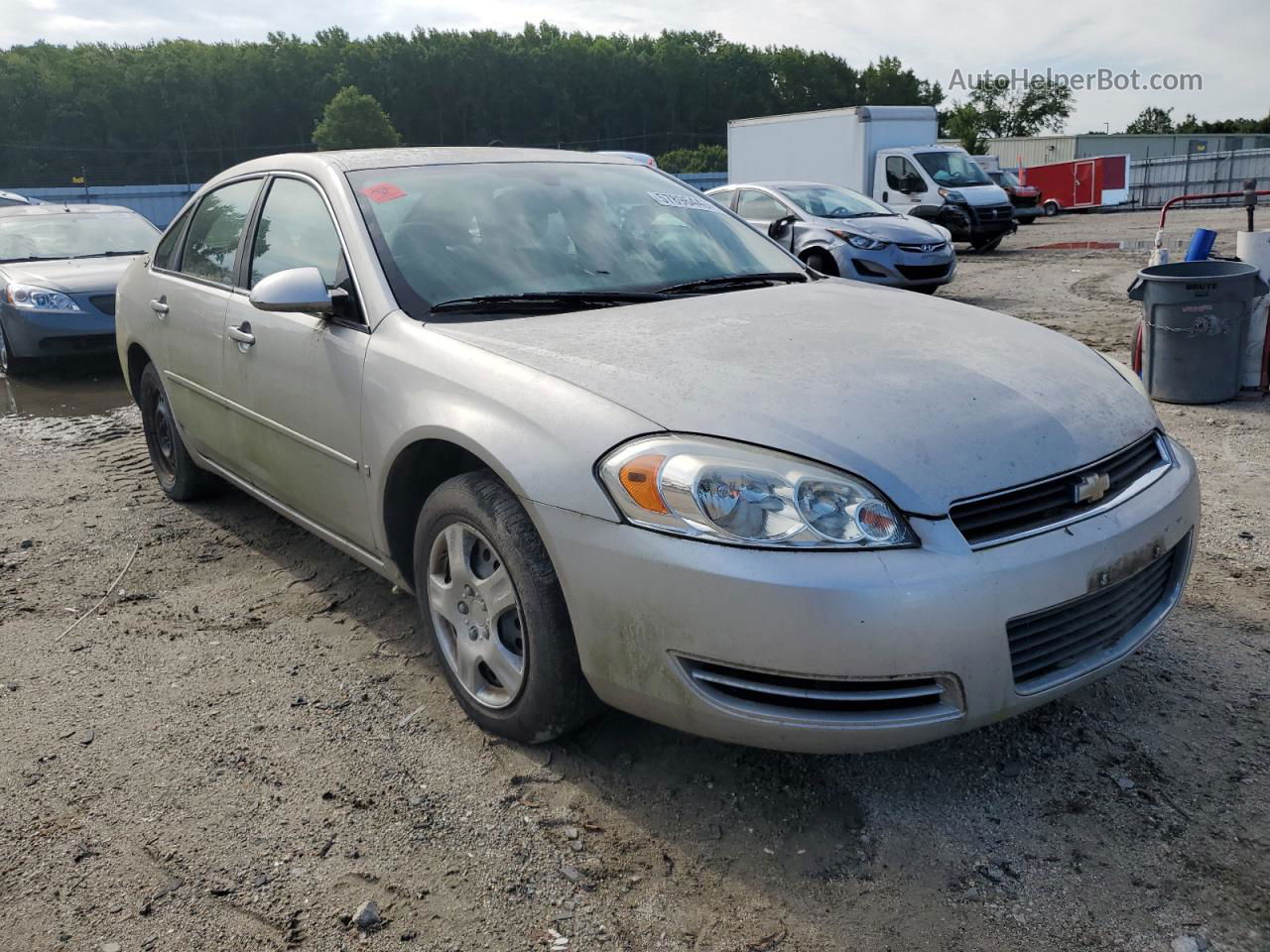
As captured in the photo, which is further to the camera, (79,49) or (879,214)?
(79,49)

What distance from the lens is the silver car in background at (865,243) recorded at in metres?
11.6

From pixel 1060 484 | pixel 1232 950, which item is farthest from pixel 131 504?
pixel 1232 950

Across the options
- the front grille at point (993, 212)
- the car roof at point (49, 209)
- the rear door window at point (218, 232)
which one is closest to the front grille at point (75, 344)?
the car roof at point (49, 209)

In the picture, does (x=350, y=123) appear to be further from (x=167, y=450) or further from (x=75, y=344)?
(x=167, y=450)

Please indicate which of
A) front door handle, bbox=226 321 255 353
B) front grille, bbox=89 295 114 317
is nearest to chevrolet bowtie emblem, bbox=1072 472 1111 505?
front door handle, bbox=226 321 255 353

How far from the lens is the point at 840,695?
7.32 ft

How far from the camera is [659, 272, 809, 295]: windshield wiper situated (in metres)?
3.43

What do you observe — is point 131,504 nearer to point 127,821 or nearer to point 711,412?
point 127,821

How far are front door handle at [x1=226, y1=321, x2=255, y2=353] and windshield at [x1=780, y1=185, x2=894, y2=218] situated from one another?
9.61 m

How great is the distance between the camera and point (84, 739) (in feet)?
9.97

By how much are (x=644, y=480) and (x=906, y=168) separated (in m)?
18.4

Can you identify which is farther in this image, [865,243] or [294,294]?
[865,243]

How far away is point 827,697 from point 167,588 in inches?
119

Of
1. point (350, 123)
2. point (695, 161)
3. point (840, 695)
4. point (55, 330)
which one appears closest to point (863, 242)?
point (55, 330)
